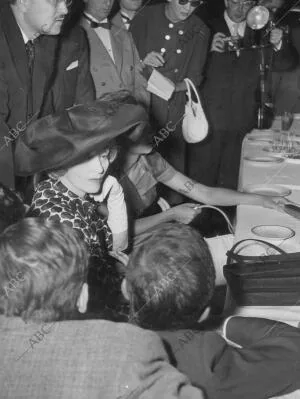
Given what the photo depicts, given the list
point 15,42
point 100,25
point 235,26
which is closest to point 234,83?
point 235,26

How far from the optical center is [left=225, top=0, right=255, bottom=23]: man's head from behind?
12.5ft

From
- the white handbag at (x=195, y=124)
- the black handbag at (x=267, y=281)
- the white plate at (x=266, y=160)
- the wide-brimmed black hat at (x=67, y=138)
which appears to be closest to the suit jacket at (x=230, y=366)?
the black handbag at (x=267, y=281)

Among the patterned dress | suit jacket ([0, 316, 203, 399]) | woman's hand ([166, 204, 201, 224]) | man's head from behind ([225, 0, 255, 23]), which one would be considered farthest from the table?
man's head from behind ([225, 0, 255, 23])

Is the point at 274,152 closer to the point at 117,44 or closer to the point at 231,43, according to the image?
the point at 117,44

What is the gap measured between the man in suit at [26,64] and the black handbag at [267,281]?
1.26 metres

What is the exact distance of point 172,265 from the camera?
110cm

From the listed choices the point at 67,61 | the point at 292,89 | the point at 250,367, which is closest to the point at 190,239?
the point at 250,367

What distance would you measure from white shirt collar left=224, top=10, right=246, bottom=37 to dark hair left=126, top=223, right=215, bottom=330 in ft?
10.4

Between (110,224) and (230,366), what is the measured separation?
1081 mm

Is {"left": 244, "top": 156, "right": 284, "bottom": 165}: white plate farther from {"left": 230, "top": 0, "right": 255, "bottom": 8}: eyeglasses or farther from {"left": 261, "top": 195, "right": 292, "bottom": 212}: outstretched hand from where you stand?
{"left": 230, "top": 0, "right": 255, "bottom": 8}: eyeglasses

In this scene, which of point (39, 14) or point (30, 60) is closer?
point (39, 14)

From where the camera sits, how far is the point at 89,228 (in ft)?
6.06

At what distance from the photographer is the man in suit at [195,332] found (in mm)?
1079

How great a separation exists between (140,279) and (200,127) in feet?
6.95
